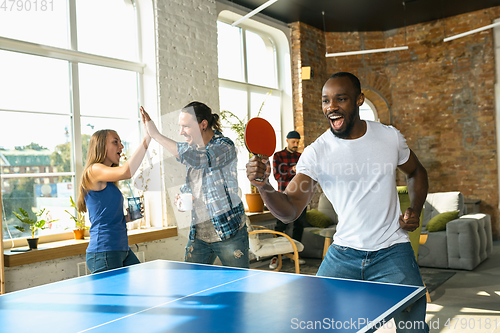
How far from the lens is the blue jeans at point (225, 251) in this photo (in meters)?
2.53

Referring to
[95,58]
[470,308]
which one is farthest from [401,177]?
[95,58]

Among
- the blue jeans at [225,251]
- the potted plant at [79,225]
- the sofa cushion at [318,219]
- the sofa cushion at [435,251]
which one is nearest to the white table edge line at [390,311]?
the blue jeans at [225,251]

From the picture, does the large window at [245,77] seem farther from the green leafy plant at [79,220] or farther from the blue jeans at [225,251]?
the blue jeans at [225,251]

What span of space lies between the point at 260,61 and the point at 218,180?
16.7ft

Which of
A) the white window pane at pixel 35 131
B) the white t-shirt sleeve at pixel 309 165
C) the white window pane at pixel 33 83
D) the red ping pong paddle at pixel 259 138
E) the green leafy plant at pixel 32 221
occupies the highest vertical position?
the white window pane at pixel 33 83

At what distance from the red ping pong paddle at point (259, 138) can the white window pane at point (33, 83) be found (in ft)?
10.8

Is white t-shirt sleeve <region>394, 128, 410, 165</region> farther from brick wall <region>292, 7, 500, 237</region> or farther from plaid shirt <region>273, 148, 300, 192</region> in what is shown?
brick wall <region>292, 7, 500, 237</region>

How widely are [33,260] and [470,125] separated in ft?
23.8

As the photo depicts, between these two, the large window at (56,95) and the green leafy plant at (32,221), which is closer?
the green leafy plant at (32,221)

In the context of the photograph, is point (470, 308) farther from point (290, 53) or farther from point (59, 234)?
point (290, 53)

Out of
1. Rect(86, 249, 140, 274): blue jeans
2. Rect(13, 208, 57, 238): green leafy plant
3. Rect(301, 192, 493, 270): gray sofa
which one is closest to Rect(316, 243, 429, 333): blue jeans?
Rect(86, 249, 140, 274): blue jeans

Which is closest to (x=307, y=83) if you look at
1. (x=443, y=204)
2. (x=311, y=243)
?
(x=311, y=243)

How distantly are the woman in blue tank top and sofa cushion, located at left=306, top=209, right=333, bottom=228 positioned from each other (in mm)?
4036

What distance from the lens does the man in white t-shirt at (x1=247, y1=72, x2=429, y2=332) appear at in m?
1.82
